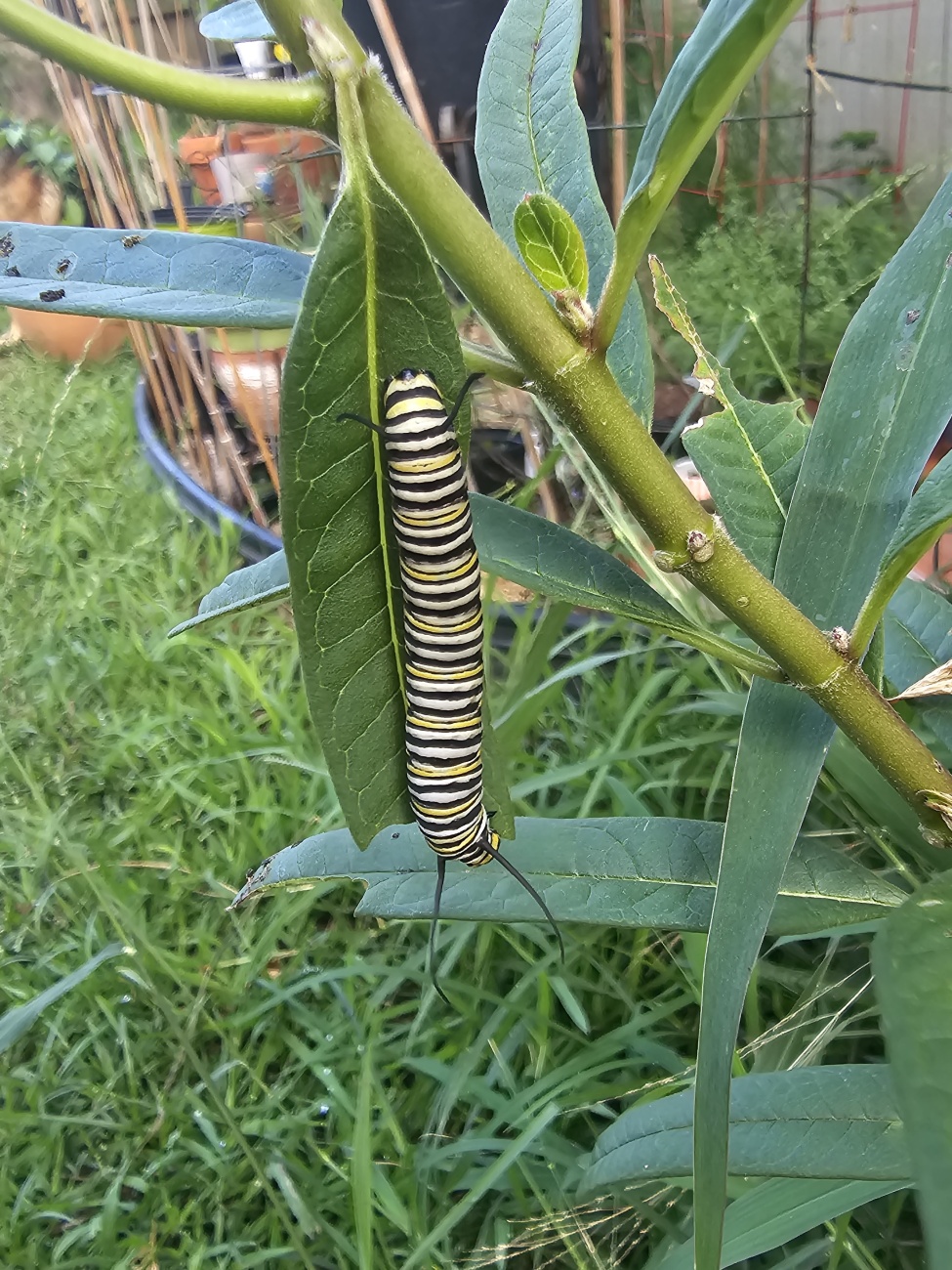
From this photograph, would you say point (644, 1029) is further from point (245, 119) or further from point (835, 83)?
point (835, 83)

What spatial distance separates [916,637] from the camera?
2.62 feet

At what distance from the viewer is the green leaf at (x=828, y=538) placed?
1.46ft

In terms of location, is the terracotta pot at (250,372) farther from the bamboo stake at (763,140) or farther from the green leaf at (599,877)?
the green leaf at (599,877)

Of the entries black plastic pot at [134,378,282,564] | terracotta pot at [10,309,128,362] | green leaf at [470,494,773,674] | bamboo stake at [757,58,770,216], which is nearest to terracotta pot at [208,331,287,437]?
black plastic pot at [134,378,282,564]

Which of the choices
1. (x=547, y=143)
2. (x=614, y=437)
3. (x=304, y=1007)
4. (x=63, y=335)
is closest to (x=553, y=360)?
(x=614, y=437)

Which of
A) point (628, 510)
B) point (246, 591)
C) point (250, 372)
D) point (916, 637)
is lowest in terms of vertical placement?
point (250, 372)

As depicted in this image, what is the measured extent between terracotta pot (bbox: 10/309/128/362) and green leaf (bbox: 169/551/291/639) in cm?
308

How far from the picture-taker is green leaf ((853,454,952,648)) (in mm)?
380

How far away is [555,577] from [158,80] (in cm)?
30

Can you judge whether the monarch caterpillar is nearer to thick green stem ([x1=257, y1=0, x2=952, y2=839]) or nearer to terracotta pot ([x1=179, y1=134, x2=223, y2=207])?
thick green stem ([x1=257, y1=0, x2=952, y2=839])

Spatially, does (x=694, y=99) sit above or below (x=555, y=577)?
above

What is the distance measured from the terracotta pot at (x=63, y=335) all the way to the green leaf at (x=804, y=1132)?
334 centimetres

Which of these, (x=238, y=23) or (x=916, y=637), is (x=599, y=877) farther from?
(x=238, y=23)

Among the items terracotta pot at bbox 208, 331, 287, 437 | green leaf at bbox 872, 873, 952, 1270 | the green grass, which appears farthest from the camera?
terracotta pot at bbox 208, 331, 287, 437
